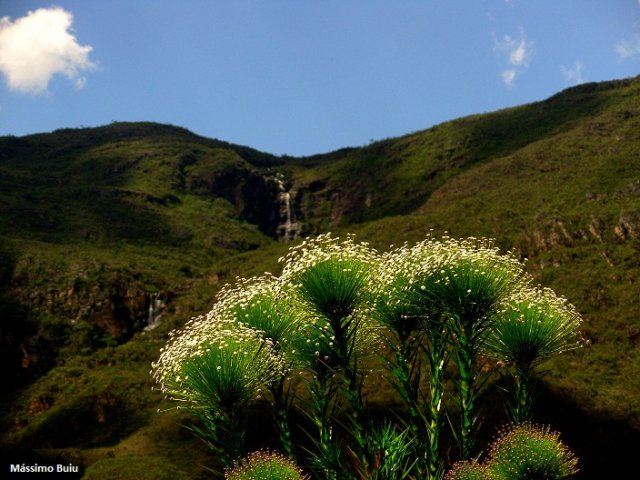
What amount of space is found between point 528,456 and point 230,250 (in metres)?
134

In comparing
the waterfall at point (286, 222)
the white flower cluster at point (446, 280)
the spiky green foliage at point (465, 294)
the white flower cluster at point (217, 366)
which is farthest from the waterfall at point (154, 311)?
the waterfall at point (286, 222)

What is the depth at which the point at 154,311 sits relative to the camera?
94.1 m

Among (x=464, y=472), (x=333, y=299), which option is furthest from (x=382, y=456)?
(x=333, y=299)

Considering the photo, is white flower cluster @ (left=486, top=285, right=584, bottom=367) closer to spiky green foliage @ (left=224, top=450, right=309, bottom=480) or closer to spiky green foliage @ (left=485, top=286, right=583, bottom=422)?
spiky green foliage @ (left=485, top=286, right=583, bottom=422)

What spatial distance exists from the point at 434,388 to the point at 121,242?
119721mm

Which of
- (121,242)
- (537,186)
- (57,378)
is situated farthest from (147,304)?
(537,186)

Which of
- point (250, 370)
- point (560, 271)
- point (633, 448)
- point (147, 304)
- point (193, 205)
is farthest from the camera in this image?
point (193, 205)

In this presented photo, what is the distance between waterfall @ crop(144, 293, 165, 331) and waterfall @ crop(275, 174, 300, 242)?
293ft

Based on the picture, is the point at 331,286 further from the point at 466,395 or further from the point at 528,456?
the point at 528,456

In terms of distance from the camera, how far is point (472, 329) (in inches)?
476

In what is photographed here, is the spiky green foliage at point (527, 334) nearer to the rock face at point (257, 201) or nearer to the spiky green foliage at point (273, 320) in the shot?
the spiky green foliage at point (273, 320)

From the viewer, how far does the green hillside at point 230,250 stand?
4962 centimetres

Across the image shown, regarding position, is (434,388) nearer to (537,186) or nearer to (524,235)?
(524,235)

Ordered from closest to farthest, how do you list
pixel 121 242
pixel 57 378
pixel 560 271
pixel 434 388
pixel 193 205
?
Answer: pixel 434 388 < pixel 560 271 < pixel 57 378 < pixel 121 242 < pixel 193 205
